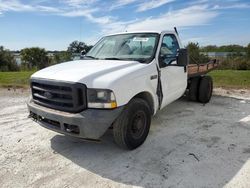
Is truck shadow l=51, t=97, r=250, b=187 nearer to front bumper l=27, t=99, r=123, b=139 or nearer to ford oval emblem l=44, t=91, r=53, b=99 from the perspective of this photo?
front bumper l=27, t=99, r=123, b=139

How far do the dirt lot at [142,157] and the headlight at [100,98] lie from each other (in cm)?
94

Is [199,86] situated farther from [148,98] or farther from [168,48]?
[148,98]

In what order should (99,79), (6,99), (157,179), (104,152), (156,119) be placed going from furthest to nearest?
(6,99) < (156,119) < (104,152) < (99,79) < (157,179)

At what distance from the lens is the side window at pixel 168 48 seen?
4559 mm

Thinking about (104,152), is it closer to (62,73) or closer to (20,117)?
(62,73)

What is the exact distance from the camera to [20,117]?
19.1 ft

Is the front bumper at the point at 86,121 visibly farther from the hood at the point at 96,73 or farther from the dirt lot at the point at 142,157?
the dirt lot at the point at 142,157

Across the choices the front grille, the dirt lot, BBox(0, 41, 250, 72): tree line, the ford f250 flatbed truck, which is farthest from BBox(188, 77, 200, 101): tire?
the front grille

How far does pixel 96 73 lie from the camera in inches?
137

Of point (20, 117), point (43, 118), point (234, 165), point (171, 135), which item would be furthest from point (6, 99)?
point (234, 165)

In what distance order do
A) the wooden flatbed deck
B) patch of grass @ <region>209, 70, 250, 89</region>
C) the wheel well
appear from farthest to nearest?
patch of grass @ <region>209, 70, 250, 89</region> < the wooden flatbed deck < the wheel well

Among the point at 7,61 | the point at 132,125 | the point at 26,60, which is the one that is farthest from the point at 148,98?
the point at 26,60

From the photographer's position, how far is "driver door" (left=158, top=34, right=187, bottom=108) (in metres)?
4.55

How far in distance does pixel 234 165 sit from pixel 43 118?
3000 millimetres
